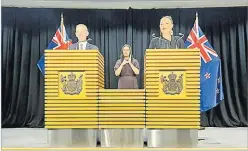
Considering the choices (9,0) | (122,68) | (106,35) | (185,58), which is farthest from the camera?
(106,35)

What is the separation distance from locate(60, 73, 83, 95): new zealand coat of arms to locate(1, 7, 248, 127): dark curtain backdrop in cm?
519

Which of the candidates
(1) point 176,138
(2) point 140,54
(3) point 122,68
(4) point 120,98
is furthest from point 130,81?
(2) point 140,54

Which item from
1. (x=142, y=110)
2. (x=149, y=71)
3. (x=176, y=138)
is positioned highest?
(x=149, y=71)

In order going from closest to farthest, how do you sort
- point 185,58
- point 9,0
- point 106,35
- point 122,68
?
point 185,58 < point 122,68 < point 9,0 < point 106,35

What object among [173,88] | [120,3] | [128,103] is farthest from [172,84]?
[120,3]

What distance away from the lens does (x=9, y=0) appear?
348 inches

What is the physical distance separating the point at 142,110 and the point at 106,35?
17.8 ft

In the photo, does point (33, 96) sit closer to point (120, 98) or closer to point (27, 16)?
point (27, 16)

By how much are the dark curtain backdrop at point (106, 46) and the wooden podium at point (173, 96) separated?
16.8 feet

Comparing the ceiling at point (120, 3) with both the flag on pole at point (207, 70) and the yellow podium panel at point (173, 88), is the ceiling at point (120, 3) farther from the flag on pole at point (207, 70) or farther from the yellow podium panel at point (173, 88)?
the yellow podium panel at point (173, 88)

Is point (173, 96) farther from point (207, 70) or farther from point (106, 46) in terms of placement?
point (106, 46)

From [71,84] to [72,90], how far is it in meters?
0.06

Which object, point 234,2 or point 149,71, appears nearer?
point 149,71

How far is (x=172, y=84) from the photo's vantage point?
4.07 meters
